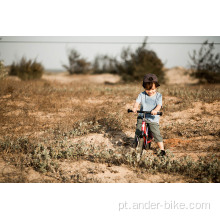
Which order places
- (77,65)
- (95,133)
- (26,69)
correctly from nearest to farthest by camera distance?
(95,133), (26,69), (77,65)

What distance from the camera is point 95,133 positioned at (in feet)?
17.2

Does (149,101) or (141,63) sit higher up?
(141,63)

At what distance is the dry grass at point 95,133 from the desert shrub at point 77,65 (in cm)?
1693

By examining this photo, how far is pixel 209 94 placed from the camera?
716cm

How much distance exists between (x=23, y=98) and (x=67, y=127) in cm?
313

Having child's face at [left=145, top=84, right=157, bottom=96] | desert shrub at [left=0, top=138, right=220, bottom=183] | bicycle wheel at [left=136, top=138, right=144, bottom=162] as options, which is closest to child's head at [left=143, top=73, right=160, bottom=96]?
child's face at [left=145, top=84, right=157, bottom=96]

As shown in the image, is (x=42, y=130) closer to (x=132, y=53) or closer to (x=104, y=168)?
(x=104, y=168)

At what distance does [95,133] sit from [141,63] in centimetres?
1072

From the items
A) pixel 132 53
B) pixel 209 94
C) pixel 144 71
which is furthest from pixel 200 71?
pixel 209 94

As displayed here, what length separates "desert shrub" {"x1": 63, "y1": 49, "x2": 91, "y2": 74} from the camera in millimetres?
24783

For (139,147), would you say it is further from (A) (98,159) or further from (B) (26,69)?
(B) (26,69)

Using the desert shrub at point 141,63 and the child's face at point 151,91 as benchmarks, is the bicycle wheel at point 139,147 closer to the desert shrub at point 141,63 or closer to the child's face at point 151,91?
the child's face at point 151,91

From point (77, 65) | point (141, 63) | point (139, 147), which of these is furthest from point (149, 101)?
point (77, 65)
